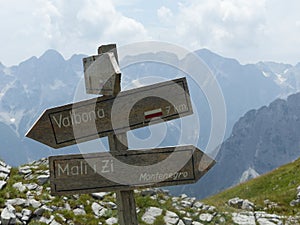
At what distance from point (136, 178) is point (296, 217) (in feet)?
53.4

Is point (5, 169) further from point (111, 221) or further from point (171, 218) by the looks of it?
point (171, 218)

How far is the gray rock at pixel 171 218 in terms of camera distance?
15738mm

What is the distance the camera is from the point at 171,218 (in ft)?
52.8

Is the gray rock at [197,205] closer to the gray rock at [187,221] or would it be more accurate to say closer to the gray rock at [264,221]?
the gray rock at [187,221]

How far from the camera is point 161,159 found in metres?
6.74

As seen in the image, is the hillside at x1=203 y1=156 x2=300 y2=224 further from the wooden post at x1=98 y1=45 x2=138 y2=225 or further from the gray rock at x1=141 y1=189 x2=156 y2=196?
the wooden post at x1=98 y1=45 x2=138 y2=225

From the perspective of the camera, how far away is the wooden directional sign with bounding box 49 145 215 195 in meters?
6.40

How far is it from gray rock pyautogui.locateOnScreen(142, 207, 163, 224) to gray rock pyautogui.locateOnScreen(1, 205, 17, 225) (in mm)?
4836

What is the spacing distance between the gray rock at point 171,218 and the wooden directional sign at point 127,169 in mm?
9448

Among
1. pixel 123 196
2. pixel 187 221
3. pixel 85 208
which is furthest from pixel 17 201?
pixel 123 196

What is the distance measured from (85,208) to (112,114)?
981 cm

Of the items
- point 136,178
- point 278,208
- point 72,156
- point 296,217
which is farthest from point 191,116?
point 278,208

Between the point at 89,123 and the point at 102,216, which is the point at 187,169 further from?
the point at 102,216

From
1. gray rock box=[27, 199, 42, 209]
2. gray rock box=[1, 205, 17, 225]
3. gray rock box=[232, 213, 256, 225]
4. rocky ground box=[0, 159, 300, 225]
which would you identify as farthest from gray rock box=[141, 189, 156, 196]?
gray rock box=[1, 205, 17, 225]
